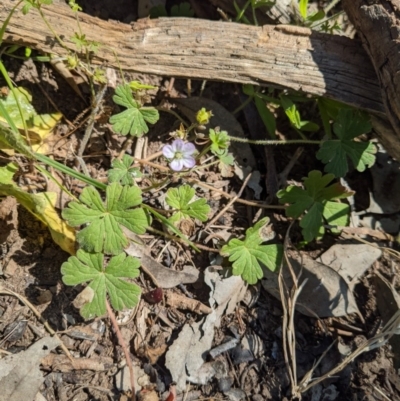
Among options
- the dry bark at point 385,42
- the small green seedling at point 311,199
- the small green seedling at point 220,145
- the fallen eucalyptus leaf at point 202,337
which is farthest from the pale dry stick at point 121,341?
the dry bark at point 385,42

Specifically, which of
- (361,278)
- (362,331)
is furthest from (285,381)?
(361,278)

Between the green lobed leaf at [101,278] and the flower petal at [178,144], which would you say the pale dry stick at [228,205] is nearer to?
the flower petal at [178,144]

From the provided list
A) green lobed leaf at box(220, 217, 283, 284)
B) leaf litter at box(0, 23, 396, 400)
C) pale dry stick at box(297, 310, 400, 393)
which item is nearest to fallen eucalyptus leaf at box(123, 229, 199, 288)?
leaf litter at box(0, 23, 396, 400)

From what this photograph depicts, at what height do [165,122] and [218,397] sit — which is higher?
[165,122]

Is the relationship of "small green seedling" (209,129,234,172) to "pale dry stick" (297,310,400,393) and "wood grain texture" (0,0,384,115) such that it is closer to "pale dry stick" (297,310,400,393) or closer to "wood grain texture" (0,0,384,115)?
"wood grain texture" (0,0,384,115)

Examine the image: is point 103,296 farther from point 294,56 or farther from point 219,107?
point 294,56
